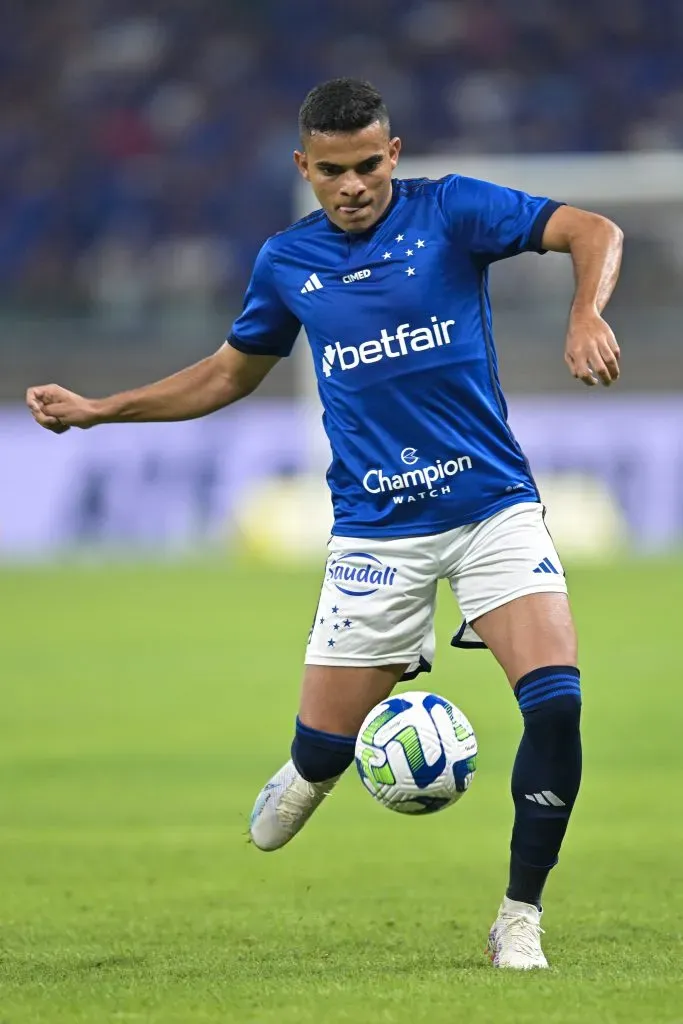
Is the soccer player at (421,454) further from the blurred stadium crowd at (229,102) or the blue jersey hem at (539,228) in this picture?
the blurred stadium crowd at (229,102)

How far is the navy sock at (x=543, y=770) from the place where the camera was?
14.9ft

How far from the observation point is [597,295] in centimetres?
450

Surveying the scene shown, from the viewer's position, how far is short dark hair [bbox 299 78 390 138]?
481 cm

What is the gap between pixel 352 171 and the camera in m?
4.84

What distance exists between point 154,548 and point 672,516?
5.84m

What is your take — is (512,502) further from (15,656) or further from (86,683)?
(15,656)

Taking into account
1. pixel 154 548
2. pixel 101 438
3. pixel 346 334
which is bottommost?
pixel 154 548

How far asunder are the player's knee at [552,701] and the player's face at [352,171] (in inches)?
54.1

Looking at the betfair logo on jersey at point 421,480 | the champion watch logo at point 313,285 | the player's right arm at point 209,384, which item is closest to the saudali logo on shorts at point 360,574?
the betfair logo on jersey at point 421,480

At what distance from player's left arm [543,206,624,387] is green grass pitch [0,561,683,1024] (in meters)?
1.48

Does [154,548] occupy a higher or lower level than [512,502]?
lower

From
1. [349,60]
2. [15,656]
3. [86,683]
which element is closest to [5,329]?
[349,60]

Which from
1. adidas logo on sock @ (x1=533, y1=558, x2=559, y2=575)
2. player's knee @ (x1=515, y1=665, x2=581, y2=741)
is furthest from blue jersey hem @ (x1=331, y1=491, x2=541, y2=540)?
player's knee @ (x1=515, y1=665, x2=581, y2=741)

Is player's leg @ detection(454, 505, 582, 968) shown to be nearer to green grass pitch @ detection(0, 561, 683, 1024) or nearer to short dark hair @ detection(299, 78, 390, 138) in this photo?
green grass pitch @ detection(0, 561, 683, 1024)
